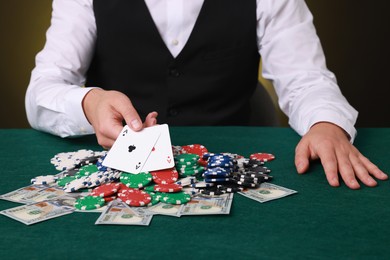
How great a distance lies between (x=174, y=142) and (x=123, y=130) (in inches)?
12.9

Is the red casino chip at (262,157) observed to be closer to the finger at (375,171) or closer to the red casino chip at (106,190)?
the finger at (375,171)

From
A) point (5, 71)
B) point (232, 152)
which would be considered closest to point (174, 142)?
point (232, 152)

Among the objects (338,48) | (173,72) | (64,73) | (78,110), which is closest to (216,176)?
(78,110)

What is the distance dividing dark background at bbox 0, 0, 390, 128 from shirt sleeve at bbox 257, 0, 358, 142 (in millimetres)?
1960

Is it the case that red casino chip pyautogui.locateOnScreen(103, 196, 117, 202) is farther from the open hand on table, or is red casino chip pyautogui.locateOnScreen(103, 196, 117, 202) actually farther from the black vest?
the black vest

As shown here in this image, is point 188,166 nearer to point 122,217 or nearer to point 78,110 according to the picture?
point 122,217

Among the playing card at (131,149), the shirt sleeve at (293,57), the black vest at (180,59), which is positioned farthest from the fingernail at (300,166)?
the black vest at (180,59)

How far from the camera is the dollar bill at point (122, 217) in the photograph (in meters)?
1.03

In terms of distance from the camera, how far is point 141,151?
138 cm

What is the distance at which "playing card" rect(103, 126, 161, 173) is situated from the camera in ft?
4.42

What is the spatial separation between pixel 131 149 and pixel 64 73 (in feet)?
2.98

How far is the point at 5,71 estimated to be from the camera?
4121mm

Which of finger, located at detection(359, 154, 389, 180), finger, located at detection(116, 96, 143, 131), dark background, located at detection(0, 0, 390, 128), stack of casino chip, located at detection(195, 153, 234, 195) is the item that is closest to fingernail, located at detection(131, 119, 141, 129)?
finger, located at detection(116, 96, 143, 131)

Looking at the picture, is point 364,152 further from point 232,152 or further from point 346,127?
point 232,152
